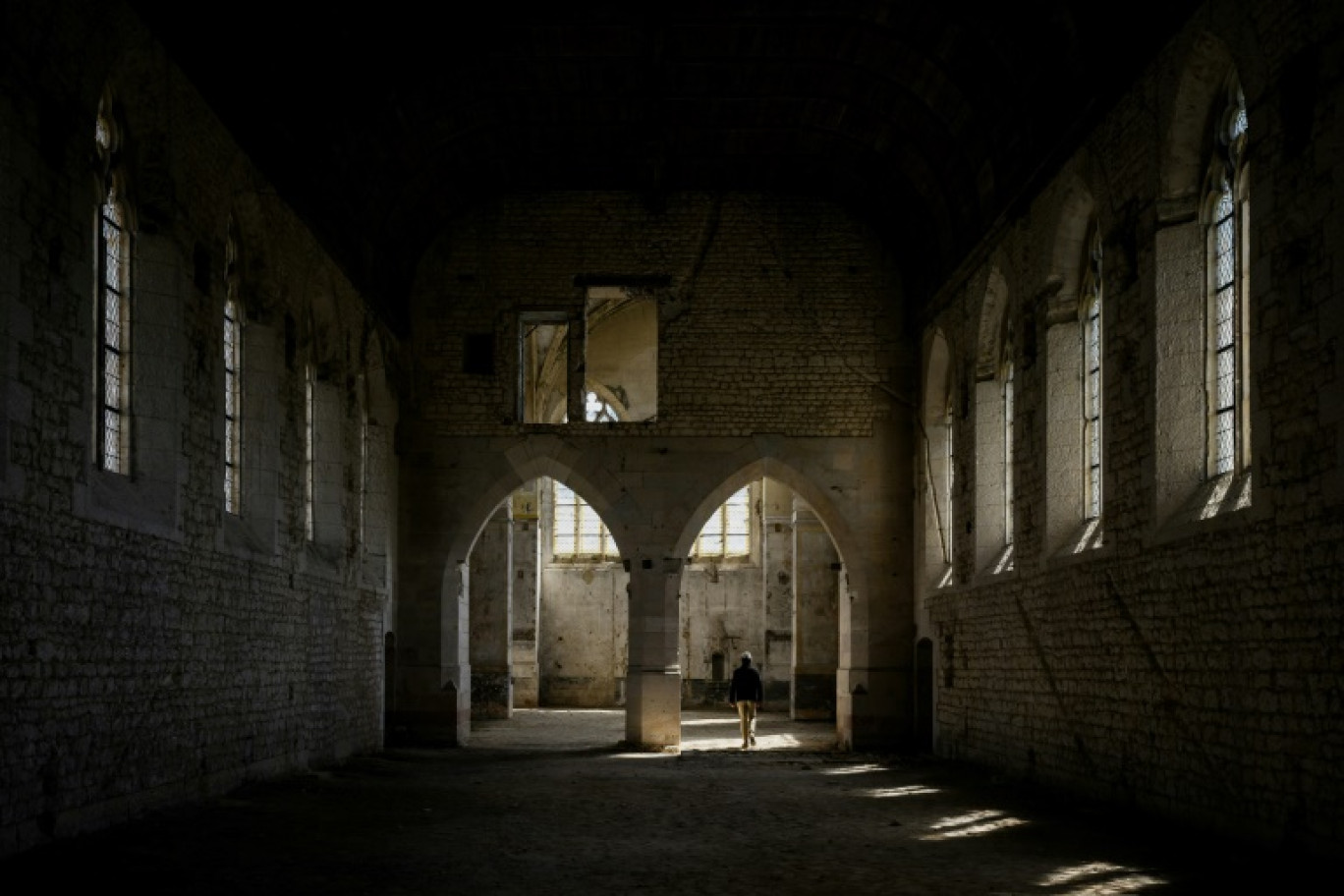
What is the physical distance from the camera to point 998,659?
15.1 m

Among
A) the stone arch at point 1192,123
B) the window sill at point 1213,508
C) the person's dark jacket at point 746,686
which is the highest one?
the stone arch at point 1192,123

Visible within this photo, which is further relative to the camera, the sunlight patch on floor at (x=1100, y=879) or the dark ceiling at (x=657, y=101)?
the dark ceiling at (x=657, y=101)

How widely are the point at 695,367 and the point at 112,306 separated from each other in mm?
10050

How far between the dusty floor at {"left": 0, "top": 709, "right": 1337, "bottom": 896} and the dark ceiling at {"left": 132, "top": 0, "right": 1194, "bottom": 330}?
5568 mm

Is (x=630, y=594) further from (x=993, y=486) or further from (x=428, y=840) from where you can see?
(x=428, y=840)

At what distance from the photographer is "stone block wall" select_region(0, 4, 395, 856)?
8.60m

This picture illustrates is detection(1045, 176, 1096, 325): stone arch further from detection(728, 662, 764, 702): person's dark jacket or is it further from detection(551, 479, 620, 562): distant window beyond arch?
detection(551, 479, 620, 562): distant window beyond arch

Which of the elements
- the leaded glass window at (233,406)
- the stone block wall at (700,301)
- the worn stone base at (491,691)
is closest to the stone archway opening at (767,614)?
the worn stone base at (491,691)

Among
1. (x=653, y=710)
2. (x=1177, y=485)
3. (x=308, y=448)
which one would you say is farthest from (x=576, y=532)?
(x=1177, y=485)

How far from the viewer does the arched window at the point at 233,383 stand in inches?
527

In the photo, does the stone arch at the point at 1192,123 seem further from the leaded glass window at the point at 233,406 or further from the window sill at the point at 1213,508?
the leaded glass window at the point at 233,406

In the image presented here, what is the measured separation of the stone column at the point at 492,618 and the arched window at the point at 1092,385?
15503 mm

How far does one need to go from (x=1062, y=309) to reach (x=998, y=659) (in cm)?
370

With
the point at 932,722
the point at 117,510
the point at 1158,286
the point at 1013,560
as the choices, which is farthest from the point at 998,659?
the point at 117,510
